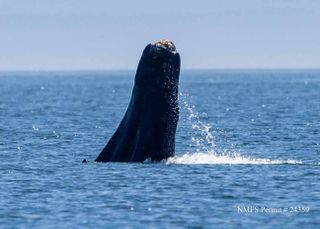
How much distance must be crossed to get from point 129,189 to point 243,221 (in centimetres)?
572

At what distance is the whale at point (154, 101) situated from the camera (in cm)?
3734

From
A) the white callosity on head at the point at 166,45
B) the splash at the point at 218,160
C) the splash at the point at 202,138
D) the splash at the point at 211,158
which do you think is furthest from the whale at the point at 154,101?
the splash at the point at 202,138

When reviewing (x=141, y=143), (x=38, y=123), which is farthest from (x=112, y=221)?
(x=38, y=123)

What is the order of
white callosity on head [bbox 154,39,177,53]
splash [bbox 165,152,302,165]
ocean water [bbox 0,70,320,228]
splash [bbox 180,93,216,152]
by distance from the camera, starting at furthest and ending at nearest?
splash [bbox 180,93,216,152] → splash [bbox 165,152,302,165] → white callosity on head [bbox 154,39,177,53] → ocean water [bbox 0,70,320,228]

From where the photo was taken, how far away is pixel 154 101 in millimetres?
37625

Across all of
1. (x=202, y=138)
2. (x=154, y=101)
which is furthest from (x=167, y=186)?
(x=202, y=138)

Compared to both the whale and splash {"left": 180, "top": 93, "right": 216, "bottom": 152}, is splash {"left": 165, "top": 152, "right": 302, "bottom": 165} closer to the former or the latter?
splash {"left": 180, "top": 93, "right": 216, "bottom": 152}

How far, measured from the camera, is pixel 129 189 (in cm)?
3516

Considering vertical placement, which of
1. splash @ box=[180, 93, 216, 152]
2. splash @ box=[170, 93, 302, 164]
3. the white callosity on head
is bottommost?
splash @ box=[180, 93, 216, 152]

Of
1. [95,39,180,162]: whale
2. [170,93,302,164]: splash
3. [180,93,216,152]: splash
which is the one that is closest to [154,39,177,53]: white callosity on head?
[95,39,180,162]: whale

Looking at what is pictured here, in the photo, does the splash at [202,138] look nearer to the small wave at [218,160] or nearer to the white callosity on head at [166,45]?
the small wave at [218,160]

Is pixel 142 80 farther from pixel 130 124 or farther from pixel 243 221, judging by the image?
pixel 243 221

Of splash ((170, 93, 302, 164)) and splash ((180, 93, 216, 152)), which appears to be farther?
splash ((180, 93, 216, 152))

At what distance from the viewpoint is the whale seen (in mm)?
37344
